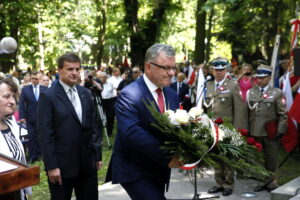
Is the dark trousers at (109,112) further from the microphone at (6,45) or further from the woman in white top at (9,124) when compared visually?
the woman in white top at (9,124)

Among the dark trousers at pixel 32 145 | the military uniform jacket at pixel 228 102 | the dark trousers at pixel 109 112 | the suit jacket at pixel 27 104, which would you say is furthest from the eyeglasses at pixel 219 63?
the dark trousers at pixel 109 112

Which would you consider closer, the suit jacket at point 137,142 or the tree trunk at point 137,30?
the suit jacket at point 137,142

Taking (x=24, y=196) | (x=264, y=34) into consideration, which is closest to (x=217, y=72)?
(x=24, y=196)

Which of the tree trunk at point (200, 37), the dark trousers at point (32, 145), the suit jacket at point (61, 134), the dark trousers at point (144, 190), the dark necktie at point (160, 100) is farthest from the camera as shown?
the tree trunk at point (200, 37)

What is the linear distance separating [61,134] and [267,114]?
3803mm

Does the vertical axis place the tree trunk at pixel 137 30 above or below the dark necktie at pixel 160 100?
above

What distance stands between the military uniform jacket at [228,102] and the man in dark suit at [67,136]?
2977mm

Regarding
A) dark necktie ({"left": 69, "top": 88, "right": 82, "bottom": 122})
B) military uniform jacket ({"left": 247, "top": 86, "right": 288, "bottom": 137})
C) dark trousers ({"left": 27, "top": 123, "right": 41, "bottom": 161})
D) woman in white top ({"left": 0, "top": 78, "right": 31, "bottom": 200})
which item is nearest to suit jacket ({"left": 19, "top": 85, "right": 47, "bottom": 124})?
dark trousers ({"left": 27, "top": 123, "right": 41, "bottom": 161})

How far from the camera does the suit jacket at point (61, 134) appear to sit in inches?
176

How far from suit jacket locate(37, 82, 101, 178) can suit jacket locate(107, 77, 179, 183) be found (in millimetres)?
737

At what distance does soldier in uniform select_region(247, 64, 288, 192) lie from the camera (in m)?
7.14

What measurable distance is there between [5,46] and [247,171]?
135 inches

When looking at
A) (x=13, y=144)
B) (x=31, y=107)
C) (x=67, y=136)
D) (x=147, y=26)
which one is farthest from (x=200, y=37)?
(x=13, y=144)

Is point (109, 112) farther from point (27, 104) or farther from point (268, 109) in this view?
point (268, 109)
